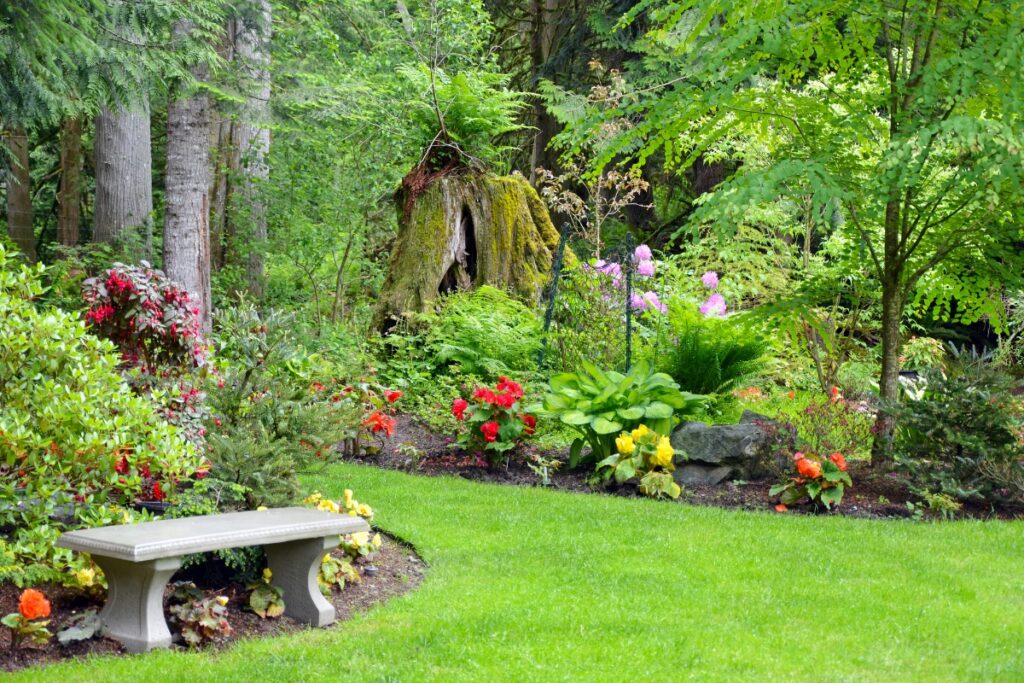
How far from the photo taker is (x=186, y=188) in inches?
388

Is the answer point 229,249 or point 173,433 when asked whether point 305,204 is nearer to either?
point 229,249

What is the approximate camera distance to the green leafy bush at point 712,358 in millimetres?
8930

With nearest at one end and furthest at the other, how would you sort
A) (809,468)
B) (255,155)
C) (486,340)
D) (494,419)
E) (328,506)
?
(328,506)
(809,468)
(494,419)
(486,340)
(255,155)

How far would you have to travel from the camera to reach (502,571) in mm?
5188

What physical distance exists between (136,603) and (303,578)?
74 cm

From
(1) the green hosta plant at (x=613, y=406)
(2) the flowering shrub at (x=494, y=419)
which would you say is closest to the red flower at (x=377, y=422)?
(2) the flowering shrub at (x=494, y=419)

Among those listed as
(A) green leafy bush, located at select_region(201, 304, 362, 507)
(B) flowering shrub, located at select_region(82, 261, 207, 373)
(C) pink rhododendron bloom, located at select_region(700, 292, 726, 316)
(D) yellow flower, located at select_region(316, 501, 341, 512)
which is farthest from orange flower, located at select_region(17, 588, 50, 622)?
(C) pink rhododendron bloom, located at select_region(700, 292, 726, 316)

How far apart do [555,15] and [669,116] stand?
10.8 m

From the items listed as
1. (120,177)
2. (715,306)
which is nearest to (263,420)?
(715,306)

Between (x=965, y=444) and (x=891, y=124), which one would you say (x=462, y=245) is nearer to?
(x=891, y=124)

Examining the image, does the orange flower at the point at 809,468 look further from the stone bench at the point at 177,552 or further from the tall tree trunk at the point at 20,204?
the tall tree trunk at the point at 20,204

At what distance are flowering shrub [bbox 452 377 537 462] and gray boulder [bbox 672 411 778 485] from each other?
4.24ft

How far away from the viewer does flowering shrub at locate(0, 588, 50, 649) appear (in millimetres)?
3875

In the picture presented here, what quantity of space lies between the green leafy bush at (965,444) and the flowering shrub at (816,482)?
480mm
